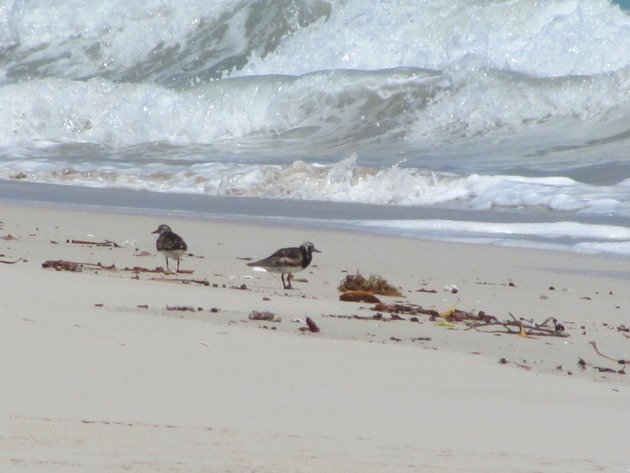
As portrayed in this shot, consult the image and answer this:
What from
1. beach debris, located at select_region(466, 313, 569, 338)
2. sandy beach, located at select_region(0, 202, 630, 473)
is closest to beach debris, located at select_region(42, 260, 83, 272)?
sandy beach, located at select_region(0, 202, 630, 473)

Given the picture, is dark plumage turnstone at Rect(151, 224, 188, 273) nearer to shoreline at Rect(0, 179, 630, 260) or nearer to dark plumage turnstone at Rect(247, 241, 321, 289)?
dark plumage turnstone at Rect(247, 241, 321, 289)

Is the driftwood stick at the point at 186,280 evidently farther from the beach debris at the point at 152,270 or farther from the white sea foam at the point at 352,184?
the white sea foam at the point at 352,184

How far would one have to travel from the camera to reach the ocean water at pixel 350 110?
34.4 feet

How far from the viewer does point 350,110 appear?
15953 millimetres

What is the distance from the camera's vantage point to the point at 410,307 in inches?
187

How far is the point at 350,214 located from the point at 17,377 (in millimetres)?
6919

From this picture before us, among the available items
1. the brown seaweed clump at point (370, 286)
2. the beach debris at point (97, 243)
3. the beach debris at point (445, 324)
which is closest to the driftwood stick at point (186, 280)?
the brown seaweed clump at point (370, 286)

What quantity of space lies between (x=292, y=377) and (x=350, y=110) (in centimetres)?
1303

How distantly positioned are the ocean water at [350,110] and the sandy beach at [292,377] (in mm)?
3417

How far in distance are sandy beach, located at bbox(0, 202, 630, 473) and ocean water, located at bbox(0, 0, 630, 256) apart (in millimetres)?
3417

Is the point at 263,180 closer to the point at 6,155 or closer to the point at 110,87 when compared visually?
the point at 6,155

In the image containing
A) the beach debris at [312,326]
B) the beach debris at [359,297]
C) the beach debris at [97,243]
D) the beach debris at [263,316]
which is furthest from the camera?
the beach debris at [97,243]

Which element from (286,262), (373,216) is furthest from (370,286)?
(373,216)

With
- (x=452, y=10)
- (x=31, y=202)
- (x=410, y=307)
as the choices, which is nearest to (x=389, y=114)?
(x=452, y=10)
